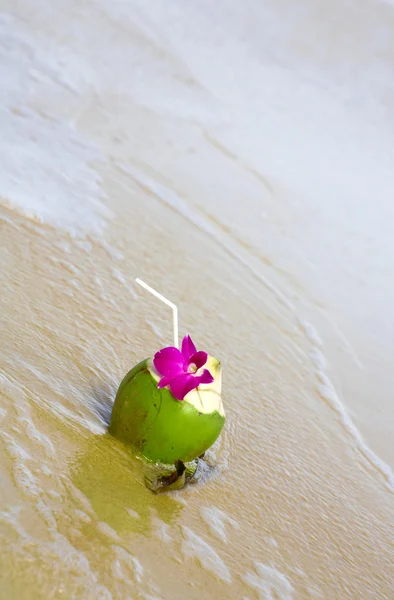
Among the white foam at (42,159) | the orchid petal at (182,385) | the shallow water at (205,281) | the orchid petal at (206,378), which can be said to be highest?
the orchid petal at (206,378)

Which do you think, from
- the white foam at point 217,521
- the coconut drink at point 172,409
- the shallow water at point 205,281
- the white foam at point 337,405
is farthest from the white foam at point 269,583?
the white foam at point 337,405

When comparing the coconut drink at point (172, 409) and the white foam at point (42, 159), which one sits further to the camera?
the white foam at point (42, 159)

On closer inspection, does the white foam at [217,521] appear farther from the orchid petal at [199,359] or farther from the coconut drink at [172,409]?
the orchid petal at [199,359]

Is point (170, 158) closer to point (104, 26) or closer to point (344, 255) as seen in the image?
point (344, 255)

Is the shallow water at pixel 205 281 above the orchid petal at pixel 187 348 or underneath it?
underneath

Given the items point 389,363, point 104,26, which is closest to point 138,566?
point 389,363

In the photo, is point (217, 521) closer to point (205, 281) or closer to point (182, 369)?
point (182, 369)

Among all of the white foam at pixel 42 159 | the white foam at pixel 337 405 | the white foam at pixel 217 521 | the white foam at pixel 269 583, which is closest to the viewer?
the white foam at pixel 269 583
